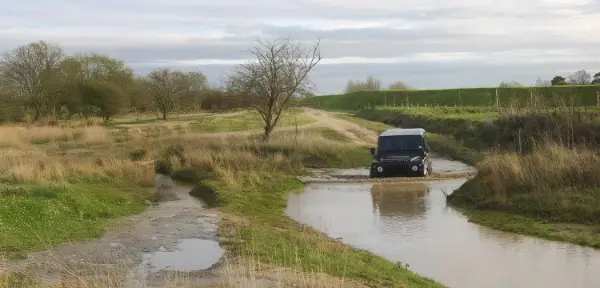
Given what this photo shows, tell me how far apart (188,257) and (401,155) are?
44.5 ft

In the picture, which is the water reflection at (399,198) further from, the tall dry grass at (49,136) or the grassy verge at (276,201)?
A: the tall dry grass at (49,136)

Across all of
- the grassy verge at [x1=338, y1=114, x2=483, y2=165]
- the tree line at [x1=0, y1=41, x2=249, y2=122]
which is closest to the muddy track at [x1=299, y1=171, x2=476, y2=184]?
the grassy verge at [x1=338, y1=114, x2=483, y2=165]

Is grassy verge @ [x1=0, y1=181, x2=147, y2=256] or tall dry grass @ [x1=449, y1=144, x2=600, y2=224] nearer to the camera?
grassy verge @ [x1=0, y1=181, x2=147, y2=256]

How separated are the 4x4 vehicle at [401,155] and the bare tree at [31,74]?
3918 cm

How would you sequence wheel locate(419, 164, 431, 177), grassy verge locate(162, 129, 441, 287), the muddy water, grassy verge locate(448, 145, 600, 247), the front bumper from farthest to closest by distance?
wheel locate(419, 164, 431, 177) → the front bumper → grassy verge locate(448, 145, 600, 247) → the muddy water → grassy verge locate(162, 129, 441, 287)

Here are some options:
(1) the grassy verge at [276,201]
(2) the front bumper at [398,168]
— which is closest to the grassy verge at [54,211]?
(1) the grassy verge at [276,201]

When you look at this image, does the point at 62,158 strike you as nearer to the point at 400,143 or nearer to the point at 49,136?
the point at 49,136

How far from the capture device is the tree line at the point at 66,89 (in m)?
52.5

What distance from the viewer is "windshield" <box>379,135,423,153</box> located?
2380 cm

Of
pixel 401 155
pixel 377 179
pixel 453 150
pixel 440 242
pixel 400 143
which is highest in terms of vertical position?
pixel 400 143

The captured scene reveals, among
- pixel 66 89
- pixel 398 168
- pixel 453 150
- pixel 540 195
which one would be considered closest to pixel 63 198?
pixel 398 168

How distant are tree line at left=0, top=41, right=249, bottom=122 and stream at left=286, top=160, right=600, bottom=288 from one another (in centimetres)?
3104

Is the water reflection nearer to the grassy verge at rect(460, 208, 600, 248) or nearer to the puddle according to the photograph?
the grassy verge at rect(460, 208, 600, 248)

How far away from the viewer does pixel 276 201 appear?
19594 mm
